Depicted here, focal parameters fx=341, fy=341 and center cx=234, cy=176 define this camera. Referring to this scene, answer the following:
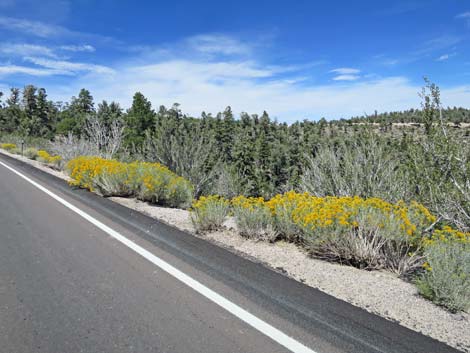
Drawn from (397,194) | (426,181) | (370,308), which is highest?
(426,181)

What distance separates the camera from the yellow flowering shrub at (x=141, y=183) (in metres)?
9.84

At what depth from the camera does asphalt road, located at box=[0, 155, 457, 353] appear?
117 inches

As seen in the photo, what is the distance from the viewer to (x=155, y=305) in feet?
11.9

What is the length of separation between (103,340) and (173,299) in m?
0.93

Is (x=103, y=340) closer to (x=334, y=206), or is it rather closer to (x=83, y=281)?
(x=83, y=281)

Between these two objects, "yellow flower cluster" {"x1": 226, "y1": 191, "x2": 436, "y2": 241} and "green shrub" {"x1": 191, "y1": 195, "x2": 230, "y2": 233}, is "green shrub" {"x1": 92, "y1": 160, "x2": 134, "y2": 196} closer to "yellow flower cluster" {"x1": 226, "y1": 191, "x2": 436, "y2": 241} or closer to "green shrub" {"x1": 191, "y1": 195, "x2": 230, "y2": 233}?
"green shrub" {"x1": 191, "y1": 195, "x2": 230, "y2": 233}

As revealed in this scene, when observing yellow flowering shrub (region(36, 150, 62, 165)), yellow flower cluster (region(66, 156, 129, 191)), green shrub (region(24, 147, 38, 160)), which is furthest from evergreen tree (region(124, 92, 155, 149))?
yellow flower cluster (region(66, 156, 129, 191))

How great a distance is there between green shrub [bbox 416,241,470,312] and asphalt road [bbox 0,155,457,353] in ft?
3.05

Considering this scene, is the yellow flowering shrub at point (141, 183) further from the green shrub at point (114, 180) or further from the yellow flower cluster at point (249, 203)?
the yellow flower cluster at point (249, 203)

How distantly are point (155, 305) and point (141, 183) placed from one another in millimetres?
6911

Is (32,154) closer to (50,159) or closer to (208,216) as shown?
(50,159)

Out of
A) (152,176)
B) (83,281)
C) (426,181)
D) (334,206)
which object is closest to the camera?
(83,281)

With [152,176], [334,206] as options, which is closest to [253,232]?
[334,206]

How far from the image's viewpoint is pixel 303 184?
34.6 feet
